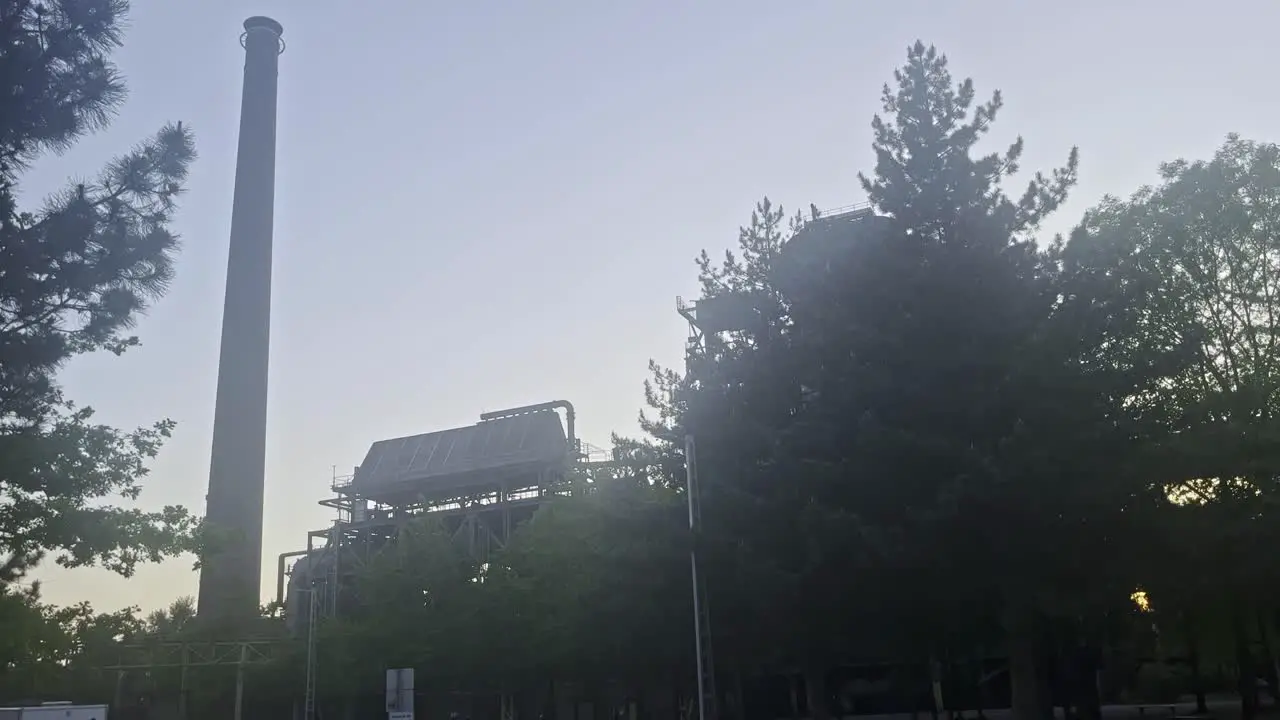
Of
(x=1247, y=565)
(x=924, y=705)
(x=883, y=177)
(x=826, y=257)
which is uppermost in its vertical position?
(x=883, y=177)

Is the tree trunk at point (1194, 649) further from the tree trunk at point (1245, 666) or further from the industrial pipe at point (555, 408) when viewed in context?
the industrial pipe at point (555, 408)

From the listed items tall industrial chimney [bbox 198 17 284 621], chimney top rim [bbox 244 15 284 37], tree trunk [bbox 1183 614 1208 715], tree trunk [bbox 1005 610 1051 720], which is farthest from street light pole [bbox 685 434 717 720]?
chimney top rim [bbox 244 15 284 37]

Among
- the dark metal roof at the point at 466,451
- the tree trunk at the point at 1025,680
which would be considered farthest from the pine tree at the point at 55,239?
the dark metal roof at the point at 466,451

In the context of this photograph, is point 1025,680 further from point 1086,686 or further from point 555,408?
point 555,408

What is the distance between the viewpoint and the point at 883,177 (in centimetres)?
2628

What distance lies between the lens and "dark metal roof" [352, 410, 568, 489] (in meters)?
60.1

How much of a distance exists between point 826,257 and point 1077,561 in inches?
336

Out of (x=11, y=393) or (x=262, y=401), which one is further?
(x=262, y=401)

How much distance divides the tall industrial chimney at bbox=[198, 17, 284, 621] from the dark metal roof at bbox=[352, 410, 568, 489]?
350 inches

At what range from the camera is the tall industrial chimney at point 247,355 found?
2127 inches

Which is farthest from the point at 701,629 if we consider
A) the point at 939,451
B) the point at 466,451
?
the point at 466,451

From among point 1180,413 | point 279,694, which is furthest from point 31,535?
point 279,694

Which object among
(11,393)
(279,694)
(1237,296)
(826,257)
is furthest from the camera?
(279,694)

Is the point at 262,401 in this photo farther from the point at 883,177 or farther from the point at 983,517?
the point at 983,517
